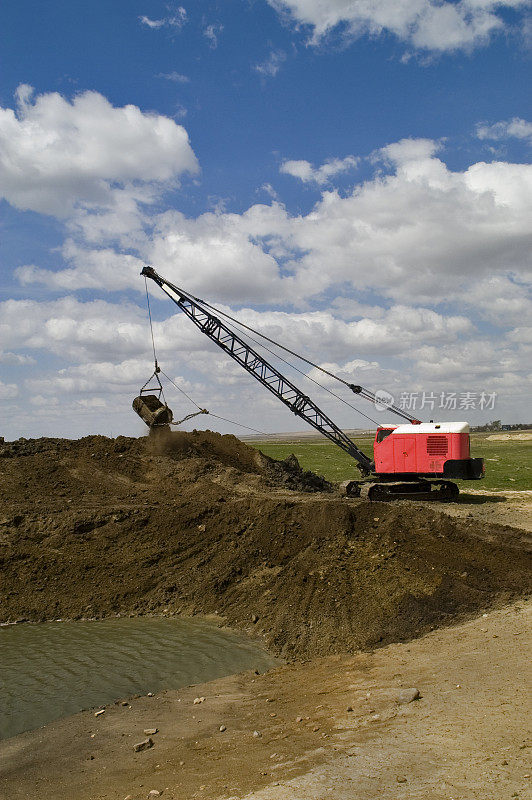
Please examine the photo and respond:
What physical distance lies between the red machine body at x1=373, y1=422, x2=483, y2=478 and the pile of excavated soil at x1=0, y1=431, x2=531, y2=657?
26.3ft

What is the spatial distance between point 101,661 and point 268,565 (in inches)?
179

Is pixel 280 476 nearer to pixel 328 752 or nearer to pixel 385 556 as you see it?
pixel 385 556

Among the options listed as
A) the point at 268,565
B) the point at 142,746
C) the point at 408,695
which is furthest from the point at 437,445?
the point at 142,746

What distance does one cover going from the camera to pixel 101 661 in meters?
10.8

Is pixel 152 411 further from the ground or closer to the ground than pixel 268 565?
further from the ground

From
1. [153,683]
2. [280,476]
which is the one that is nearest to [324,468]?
[280,476]

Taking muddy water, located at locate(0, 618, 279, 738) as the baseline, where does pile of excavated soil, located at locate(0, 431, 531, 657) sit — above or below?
above

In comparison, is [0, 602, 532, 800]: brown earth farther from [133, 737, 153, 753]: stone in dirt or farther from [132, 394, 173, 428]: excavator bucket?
[132, 394, 173, 428]: excavator bucket

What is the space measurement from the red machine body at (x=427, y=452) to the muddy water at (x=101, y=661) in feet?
46.7

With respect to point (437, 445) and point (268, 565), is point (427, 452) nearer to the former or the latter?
point (437, 445)

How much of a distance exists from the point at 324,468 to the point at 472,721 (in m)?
36.6

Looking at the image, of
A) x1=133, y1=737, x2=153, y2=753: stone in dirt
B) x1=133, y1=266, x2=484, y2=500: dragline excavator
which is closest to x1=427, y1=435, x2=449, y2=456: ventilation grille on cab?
x1=133, y1=266, x2=484, y2=500: dragline excavator

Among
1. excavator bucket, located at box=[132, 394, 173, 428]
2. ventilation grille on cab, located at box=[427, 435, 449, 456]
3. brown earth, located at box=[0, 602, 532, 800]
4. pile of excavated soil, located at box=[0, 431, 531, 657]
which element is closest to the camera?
brown earth, located at box=[0, 602, 532, 800]

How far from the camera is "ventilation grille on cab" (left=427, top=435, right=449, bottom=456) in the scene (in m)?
23.8
